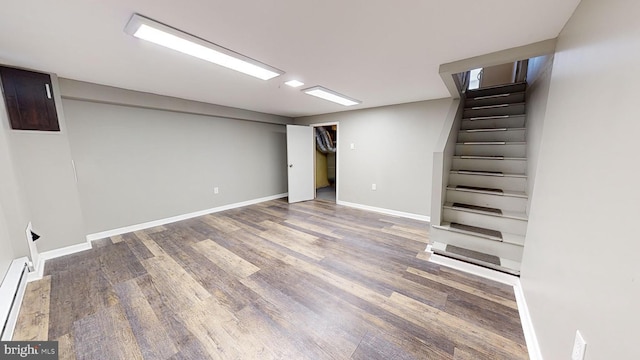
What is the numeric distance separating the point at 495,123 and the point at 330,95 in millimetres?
2442

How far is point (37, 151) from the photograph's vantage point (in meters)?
2.32

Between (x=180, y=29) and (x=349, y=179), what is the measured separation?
3.78m

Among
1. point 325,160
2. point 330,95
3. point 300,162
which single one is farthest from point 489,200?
point 325,160

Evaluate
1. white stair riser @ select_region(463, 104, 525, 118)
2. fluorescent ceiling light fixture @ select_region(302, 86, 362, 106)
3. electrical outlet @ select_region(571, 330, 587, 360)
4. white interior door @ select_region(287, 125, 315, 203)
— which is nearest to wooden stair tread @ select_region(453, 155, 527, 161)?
white stair riser @ select_region(463, 104, 525, 118)

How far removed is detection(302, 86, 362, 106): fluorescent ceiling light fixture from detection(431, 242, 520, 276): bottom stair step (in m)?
2.43

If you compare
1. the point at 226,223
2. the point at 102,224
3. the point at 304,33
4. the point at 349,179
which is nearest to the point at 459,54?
the point at 304,33

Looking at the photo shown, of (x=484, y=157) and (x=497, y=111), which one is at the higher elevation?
(x=497, y=111)

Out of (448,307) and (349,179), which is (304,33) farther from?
(349,179)

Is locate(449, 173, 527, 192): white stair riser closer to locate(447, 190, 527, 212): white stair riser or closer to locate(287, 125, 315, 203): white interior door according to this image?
locate(447, 190, 527, 212): white stair riser

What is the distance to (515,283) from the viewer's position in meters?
1.95

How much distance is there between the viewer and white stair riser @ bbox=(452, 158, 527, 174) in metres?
2.59

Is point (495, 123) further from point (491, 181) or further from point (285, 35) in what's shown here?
point (285, 35)

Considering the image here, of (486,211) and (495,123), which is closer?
(486,211)

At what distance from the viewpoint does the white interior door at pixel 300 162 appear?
197 inches
